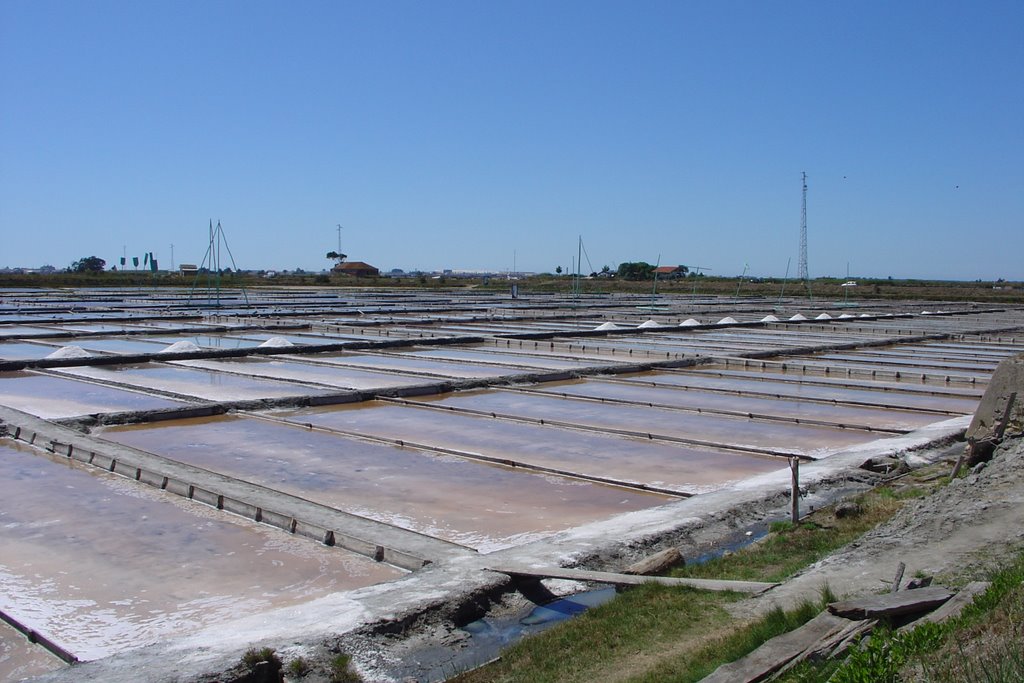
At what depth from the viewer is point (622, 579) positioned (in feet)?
11.9

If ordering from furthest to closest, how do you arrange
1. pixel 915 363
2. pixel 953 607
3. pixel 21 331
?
pixel 21 331 < pixel 915 363 < pixel 953 607

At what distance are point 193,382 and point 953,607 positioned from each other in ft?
30.2

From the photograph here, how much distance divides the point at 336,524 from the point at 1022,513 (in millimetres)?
2997


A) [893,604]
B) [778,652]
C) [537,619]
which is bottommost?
[537,619]

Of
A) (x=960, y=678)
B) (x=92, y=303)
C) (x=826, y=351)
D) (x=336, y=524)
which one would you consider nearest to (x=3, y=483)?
(x=336, y=524)

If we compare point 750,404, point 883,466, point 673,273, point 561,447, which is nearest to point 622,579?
point 883,466

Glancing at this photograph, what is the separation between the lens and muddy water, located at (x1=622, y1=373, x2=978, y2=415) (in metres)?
9.40

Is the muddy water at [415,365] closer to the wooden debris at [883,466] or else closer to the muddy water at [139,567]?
the wooden debris at [883,466]

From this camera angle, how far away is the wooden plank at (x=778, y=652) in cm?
255

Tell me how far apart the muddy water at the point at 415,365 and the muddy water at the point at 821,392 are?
1.82m

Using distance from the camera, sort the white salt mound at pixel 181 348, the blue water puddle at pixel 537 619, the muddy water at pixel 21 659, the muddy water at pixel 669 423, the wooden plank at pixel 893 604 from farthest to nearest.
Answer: the white salt mound at pixel 181 348, the muddy water at pixel 669 423, the blue water puddle at pixel 537 619, the muddy water at pixel 21 659, the wooden plank at pixel 893 604

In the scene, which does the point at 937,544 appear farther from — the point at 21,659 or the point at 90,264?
Answer: the point at 90,264

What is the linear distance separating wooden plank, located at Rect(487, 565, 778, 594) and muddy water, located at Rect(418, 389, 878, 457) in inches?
133

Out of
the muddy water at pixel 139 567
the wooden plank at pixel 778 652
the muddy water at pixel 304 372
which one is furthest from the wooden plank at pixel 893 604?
the muddy water at pixel 304 372
